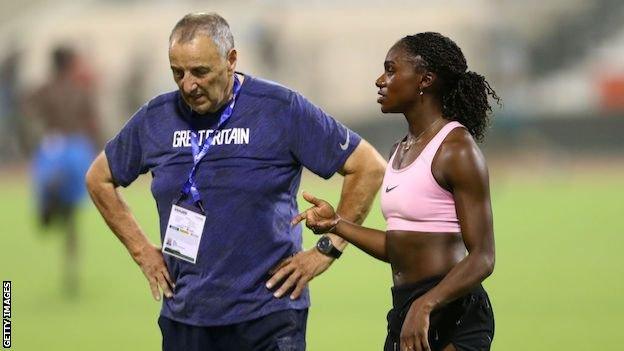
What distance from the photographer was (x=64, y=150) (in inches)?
439

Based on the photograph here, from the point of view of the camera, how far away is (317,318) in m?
9.34

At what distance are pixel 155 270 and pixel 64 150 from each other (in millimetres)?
6374

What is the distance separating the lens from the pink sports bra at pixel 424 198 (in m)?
4.18

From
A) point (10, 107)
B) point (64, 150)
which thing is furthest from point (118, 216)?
point (10, 107)

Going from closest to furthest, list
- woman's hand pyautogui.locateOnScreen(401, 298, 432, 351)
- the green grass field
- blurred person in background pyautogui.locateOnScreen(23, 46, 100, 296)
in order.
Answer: woman's hand pyautogui.locateOnScreen(401, 298, 432, 351), the green grass field, blurred person in background pyautogui.locateOnScreen(23, 46, 100, 296)

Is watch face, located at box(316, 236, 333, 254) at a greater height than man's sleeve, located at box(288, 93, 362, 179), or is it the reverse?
man's sleeve, located at box(288, 93, 362, 179)

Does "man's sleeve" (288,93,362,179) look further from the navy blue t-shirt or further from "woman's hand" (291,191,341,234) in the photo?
"woman's hand" (291,191,341,234)

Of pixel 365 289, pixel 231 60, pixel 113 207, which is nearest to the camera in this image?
pixel 231 60

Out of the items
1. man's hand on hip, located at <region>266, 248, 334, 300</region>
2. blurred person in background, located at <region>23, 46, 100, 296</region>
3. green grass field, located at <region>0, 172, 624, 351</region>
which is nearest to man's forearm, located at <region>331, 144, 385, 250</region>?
man's hand on hip, located at <region>266, 248, 334, 300</region>

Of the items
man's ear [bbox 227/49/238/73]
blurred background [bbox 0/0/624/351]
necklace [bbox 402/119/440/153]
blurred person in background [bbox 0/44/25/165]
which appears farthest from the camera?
blurred person in background [bbox 0/44/25/165]

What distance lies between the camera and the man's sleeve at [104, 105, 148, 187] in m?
5.00

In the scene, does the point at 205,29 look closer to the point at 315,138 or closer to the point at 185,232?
the point at 315,138

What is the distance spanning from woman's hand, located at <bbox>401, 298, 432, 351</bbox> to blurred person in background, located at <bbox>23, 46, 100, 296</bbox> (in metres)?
6.94

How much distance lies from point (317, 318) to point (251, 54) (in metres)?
19.7
